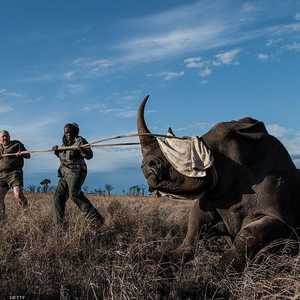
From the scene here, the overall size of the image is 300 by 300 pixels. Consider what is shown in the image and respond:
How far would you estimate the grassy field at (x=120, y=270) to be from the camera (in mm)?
5758

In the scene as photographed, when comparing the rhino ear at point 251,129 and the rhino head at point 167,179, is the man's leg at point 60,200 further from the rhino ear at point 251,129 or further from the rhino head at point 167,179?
the rhino ear at point 251,129

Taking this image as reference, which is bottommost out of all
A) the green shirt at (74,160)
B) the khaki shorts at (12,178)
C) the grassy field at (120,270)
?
the grassy field at (120,270)

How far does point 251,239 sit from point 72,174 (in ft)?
14.4

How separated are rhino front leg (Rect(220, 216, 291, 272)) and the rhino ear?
103 centimetres

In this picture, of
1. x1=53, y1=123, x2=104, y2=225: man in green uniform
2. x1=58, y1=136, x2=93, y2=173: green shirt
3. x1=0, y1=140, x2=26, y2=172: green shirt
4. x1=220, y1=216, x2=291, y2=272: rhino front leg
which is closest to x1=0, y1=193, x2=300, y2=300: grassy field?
x1=220, y1=216, x2=291, y2=272: rhino front leg

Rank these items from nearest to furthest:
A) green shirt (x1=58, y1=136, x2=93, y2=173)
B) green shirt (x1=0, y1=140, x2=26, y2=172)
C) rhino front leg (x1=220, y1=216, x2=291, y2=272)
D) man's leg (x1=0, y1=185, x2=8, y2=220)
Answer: rhino front leg (x1=220, y1=216, x2=291, y2=272) → green shirt (x1=58, y1=136, x2=93, y2=173) → man's leg (x1=0, y1=185, x2=8, y2=220) → green shirt (x1=0, y1=140, x2=26, y2=172)

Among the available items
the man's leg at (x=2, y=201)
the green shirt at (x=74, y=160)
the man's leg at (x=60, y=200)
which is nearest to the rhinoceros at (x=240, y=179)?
the green shirt at (x=74, y=160)

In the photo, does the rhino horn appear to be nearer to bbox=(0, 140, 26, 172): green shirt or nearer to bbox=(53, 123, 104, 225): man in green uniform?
bbox=(53, 123, 104, 225): man in green uniform

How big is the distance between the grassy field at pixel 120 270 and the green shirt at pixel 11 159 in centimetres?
263

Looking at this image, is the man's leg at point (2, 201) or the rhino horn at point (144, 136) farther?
the man's leg at point (2, 201)

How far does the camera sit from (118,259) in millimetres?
6762

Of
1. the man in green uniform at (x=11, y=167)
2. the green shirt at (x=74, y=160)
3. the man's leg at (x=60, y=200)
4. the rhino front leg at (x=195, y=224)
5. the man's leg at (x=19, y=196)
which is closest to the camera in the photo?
the rhino front leg at (x=195, y=224)

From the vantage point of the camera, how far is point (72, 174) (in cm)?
1007

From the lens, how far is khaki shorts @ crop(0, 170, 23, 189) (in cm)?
1135
